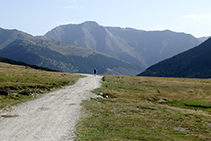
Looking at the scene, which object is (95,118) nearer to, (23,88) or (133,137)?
(133,137)

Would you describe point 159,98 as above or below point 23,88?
below

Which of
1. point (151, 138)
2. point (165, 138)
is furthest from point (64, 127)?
point (165, 138)

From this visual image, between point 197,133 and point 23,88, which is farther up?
point 23,88

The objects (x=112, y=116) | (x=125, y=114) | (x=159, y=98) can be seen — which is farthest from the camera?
(x=159, y=98)

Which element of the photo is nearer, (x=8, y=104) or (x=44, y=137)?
(x=44, y=137)

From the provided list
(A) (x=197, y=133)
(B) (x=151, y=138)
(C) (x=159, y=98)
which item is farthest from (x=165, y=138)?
(C) (x=159, y=98)

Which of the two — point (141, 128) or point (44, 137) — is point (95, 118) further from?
point (44, 137)

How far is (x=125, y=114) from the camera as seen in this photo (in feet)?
80.4

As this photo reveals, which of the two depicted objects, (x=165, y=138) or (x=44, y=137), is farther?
(x=165, y=138)

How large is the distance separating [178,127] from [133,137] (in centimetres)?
703

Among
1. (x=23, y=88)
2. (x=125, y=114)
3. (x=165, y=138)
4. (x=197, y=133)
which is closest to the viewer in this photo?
(x=165, y=138)

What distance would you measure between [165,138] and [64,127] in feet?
28.5

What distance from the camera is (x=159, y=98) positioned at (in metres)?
45.9

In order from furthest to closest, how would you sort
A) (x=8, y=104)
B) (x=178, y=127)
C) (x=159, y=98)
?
(x=159, y=98)
(x=8, y=104)
(x=178, y=127)
